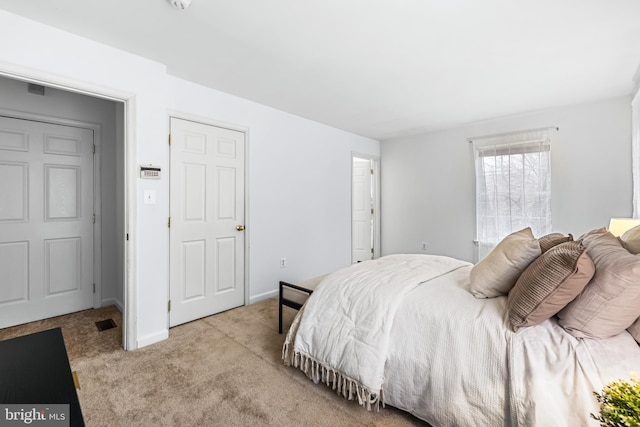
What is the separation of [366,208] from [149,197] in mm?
3804

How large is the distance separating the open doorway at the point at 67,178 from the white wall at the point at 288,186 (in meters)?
1.00

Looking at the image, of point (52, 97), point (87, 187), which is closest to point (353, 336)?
point (87, 187)

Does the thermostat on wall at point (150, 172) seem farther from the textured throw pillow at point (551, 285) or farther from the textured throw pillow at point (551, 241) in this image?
the textured throw pillow at point (551, 241)

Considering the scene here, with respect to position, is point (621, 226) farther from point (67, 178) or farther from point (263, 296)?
point (67, 178)

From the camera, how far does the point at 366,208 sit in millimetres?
5520

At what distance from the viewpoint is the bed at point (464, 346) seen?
1.22 metres

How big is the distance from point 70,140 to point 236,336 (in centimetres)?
275

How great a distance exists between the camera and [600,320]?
49.4 inches

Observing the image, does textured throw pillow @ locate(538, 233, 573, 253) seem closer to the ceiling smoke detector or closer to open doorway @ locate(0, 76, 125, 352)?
the ceiling smoke detector

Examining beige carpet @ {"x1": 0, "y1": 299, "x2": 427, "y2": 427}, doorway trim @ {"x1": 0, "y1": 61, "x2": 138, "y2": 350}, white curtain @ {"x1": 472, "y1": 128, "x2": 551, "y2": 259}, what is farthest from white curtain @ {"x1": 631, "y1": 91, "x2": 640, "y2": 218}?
doorway trim @ {"x1": 0, "y1": 61, "x2": 138, "y2": 350}

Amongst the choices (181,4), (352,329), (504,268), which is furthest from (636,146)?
(181,4)

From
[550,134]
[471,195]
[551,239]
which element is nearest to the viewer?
[551,239]

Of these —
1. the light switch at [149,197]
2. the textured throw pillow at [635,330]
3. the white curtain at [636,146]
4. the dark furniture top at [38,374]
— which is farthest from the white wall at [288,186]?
the white curtain at [636,146]

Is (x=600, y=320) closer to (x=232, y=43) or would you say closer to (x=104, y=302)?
(x=232, y=43)
